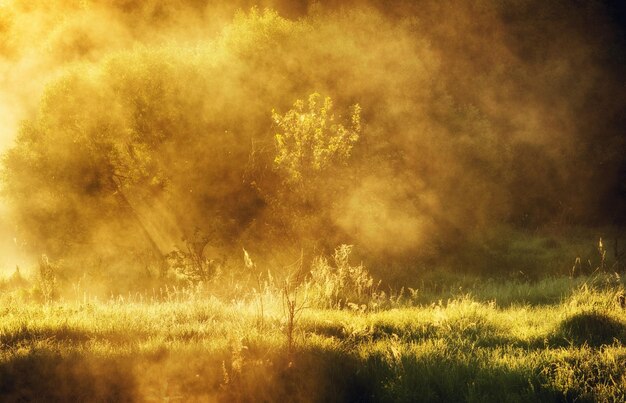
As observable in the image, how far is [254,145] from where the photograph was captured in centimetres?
1731

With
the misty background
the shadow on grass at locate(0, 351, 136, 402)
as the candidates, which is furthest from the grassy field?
the misty background

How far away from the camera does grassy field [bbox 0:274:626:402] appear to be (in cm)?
548

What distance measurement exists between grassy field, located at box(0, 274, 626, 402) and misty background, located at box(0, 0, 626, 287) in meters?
8.52

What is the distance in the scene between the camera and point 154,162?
1792 centimetres

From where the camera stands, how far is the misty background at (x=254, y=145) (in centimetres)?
1742

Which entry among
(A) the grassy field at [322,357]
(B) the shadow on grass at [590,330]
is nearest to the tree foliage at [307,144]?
(A) the grassy field at [322,357]

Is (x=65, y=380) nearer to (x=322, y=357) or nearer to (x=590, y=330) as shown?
(x=322, y=357)

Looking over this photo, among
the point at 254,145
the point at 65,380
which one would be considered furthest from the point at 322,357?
the point at 254,145

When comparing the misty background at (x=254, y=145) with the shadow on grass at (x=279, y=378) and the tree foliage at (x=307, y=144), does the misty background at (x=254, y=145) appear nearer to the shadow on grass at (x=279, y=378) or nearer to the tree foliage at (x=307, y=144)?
the tree foliage at (x=307, y=144)

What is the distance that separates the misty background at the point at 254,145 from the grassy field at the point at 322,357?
852 centimetres

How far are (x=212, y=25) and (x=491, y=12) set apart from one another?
1502 centimetres

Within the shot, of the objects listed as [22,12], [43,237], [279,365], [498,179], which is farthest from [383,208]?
[22,12]

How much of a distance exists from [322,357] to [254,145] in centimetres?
1189

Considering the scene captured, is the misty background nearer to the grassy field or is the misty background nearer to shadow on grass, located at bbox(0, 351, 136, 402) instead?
the grassy field
